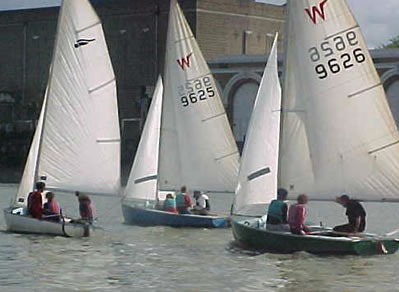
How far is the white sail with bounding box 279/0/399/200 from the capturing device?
21.8 meters

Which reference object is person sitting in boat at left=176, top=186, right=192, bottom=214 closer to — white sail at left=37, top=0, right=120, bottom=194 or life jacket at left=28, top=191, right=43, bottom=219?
white sail at left=37, top=0, right=120, bottom=194

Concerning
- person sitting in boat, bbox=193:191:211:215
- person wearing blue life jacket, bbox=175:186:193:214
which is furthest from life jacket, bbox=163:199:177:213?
person sitting in boat, bbox=193:191:211:215

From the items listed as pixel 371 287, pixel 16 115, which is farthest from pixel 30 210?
pixel 16 115

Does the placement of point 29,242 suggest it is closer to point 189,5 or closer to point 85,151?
point 85,151

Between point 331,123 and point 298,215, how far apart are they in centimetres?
204

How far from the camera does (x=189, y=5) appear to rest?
69.4m

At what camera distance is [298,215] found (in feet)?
70.2

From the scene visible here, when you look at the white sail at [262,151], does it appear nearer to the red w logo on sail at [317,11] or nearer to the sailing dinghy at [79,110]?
the red w logo on sail at [317,11]

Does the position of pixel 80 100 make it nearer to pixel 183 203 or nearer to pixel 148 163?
pixel 183 203

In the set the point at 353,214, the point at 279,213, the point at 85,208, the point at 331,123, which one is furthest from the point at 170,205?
the point at 353,214

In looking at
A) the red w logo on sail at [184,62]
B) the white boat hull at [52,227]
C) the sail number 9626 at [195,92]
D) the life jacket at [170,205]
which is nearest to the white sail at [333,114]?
the white boat hull at [52,227]

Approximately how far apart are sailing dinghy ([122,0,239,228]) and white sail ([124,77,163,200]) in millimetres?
223

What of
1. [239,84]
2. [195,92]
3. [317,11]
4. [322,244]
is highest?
[239,84]

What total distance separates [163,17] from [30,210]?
4560cm
